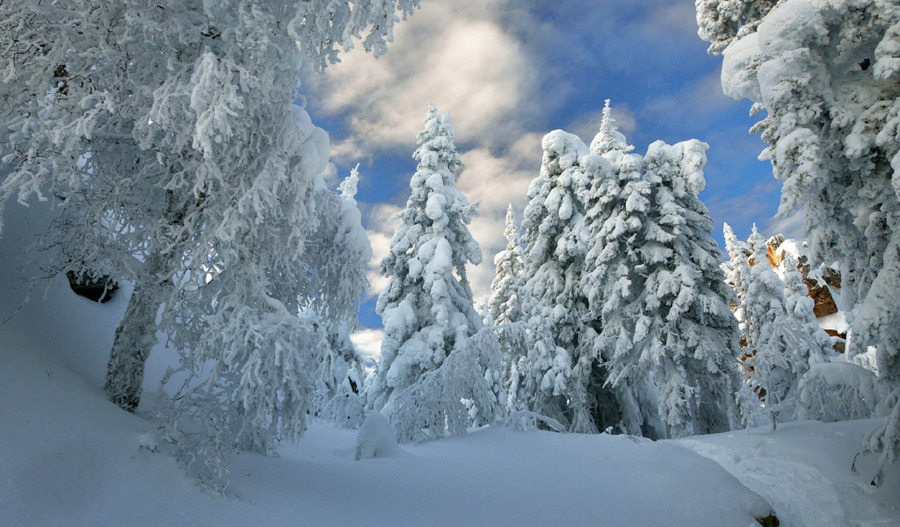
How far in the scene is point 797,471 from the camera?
25.6 feet

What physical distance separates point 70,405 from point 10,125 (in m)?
2.53

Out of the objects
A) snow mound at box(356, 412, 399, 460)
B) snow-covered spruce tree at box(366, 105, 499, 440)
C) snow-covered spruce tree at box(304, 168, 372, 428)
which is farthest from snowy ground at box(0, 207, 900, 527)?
snow-covered spruce tree at box(366, 105, 499, 440)

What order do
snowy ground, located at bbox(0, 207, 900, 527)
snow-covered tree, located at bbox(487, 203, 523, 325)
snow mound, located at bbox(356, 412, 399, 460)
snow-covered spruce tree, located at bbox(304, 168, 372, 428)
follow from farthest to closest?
1. snow-covered tree, located at bbox(487, 203, 523, 325)
2. snow mound, located at bbox(356, 412, 399, 460)
3. snow-covered spruce tree, located at bbox(304, 168, 372, 428)
4. snowy ground, located at bbox(0, 207, 900, 527)

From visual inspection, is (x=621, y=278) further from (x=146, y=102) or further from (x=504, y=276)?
(x=146, y=102)

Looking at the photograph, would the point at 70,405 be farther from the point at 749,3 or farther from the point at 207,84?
the point at 749,3

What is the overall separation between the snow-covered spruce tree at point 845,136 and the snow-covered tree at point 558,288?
31.8 ft

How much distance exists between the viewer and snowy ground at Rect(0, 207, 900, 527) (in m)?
3.56

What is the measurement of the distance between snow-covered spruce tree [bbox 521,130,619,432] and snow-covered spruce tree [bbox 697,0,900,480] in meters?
9.70

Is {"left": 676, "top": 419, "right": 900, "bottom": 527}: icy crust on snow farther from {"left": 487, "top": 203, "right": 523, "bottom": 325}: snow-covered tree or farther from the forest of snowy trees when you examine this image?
{"left": 487, "top": 203, "right": 523, "bottom": 325}: snow-covered tree

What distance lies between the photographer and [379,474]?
6383 millimetres

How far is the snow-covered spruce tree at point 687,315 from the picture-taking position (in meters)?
15.5

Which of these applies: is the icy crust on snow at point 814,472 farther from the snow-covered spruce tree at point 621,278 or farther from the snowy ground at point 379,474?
the snow-covered spruce tree at point 621,278

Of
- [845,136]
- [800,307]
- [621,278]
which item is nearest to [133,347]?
[845,136]

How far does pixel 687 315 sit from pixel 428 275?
9.06m
